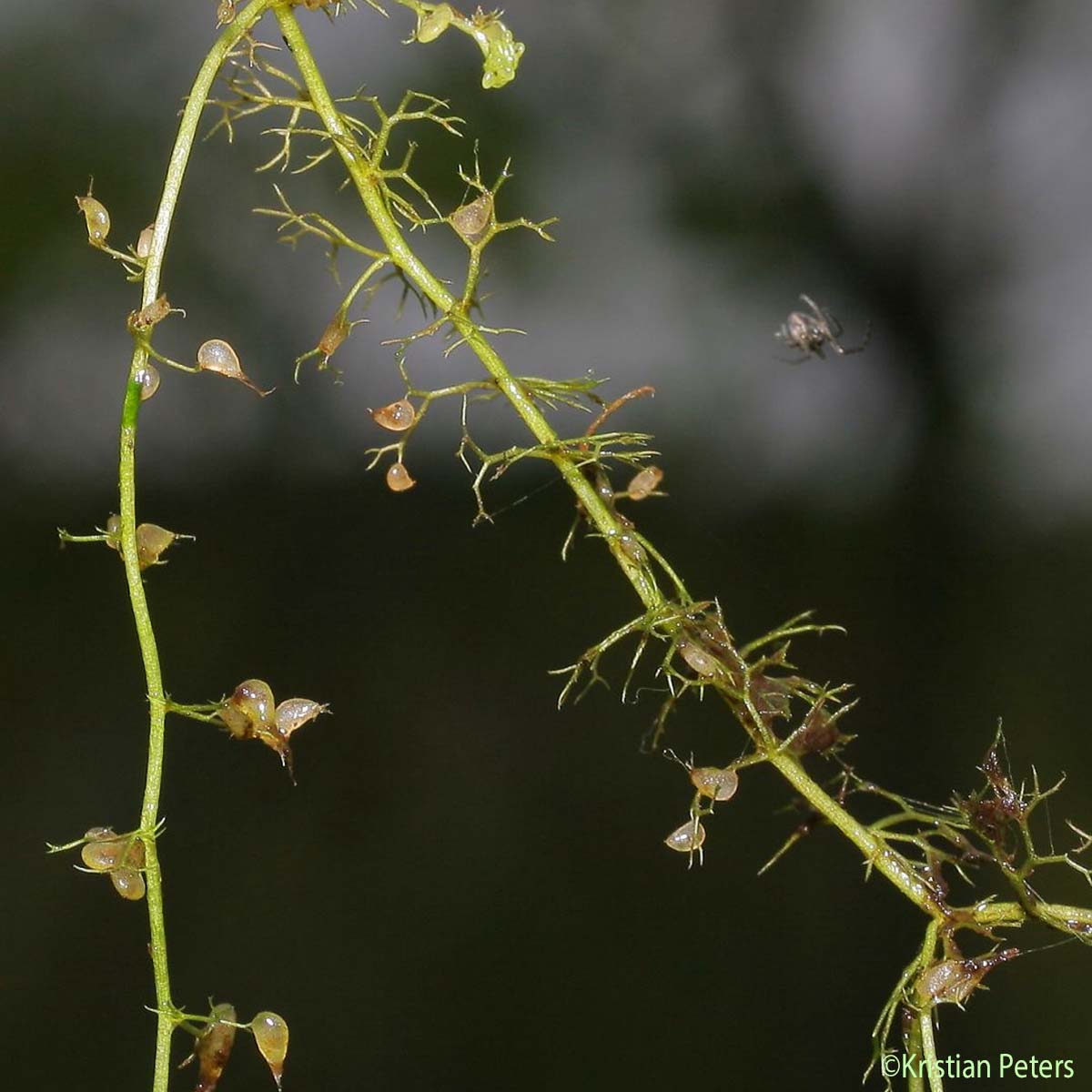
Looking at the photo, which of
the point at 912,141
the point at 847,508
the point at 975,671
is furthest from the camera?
the point at 847,508

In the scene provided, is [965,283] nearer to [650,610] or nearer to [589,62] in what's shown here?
[589,62]

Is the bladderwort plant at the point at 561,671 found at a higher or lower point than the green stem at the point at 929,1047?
higher

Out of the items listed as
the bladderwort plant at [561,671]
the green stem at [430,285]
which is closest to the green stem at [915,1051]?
the bladderwort plant at [561,671]

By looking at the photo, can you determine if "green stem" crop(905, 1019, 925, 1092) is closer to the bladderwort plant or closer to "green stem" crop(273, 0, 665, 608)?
the bladderwort plant

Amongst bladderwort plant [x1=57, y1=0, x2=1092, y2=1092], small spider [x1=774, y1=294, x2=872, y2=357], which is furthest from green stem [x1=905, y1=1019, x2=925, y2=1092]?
small spider [x1=774, y1=294, x2=872, y2=357]

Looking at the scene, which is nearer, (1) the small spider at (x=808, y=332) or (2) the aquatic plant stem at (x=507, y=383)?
(2) the aquatic plant stem at (x=507, y=383)

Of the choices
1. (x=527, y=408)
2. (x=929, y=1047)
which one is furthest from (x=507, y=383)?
(x=929, y=1047)

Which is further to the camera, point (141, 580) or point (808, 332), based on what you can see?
point (808, 332)

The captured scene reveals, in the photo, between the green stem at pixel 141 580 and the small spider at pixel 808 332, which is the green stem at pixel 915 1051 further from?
the small spider at pixel 808 332

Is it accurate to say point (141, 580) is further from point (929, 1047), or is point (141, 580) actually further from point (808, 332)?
point (808, 332)

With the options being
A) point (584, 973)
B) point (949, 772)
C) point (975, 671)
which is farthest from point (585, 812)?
point (975, 671)

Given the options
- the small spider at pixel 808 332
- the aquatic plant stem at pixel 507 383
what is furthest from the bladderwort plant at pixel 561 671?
the small spider at pixel 808 332
